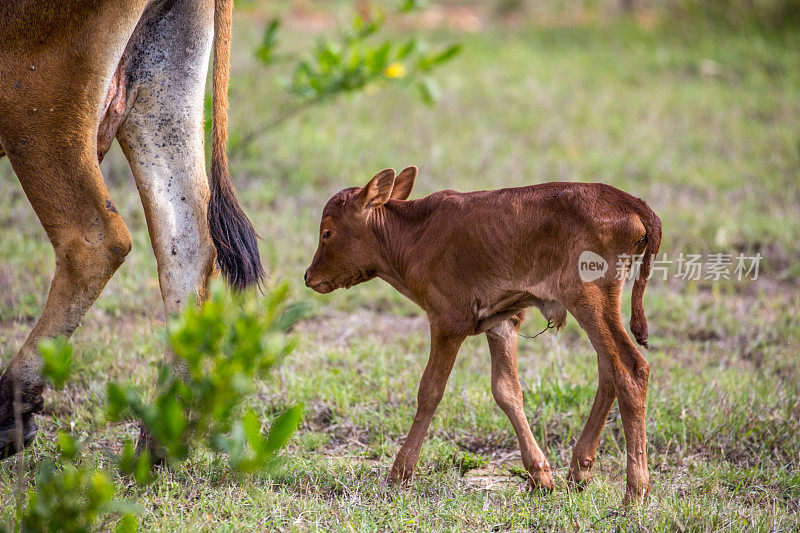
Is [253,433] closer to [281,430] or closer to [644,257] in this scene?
[281,430]

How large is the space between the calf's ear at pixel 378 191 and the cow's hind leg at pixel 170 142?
28.5 inches

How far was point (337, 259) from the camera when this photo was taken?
3.67 metres

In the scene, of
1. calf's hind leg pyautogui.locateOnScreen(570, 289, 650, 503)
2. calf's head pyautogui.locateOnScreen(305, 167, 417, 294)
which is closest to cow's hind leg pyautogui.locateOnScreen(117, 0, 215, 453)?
calf's head pyautogui.locateOnScreen(305, 167, 417, 294)

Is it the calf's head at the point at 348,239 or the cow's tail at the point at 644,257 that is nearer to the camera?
the cow's tail at the point at 644,257

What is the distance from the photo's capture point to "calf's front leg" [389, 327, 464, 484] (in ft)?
11.1

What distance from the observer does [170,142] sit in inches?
146

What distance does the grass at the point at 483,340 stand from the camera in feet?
10.9

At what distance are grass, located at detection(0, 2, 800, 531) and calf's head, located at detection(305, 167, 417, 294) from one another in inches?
30.7

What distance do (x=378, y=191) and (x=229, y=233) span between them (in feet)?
2.20

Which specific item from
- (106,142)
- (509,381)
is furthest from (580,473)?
(106,142)

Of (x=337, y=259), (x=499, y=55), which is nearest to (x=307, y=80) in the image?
(x=337, y=259)

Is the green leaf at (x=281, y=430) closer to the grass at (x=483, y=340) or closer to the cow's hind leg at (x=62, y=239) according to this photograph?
the grass at (x=483, y=340)

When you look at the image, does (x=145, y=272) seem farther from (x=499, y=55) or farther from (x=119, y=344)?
(x=499, y=55)

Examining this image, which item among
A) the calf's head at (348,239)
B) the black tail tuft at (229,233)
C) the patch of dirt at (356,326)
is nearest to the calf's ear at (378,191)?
Result: the calf's head at (348,239)
